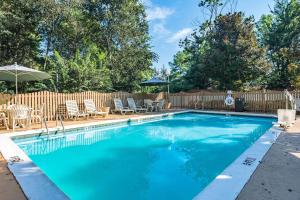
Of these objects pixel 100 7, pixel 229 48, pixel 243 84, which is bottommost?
pixel 243 84

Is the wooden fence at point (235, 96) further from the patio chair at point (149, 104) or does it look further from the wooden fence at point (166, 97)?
the patio chair at point (149, 104)

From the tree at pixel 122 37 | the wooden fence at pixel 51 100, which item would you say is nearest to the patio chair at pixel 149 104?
the wooden fence at pixel 51 100

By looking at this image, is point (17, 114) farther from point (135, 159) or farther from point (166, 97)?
point (166, 97)

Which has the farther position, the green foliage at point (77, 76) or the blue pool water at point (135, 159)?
the green foliage at point (77, 76)

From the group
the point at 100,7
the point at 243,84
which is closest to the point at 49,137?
the point at 100,7

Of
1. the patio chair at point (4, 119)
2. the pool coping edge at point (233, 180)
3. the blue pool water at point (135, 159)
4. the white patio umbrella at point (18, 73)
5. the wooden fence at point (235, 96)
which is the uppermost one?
the white patio umbrella at point (18, 73)

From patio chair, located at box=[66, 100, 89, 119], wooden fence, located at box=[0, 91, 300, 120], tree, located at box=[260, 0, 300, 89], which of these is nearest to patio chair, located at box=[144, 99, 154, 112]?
wooden fence, located at box=[0, 91, 300, 120]

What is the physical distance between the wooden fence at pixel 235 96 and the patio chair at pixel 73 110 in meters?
8.68

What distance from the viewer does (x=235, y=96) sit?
54.5ft

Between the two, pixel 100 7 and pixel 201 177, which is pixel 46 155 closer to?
pixel 201 177

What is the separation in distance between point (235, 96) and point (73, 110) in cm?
1016

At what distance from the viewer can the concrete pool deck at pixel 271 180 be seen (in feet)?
10.6

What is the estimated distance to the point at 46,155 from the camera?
6500 millimetres

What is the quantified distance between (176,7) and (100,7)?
6304 mm
